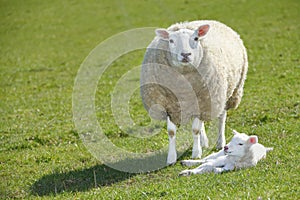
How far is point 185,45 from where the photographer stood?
784cm

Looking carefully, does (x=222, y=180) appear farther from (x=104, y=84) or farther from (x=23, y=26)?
(x=23, y=26)

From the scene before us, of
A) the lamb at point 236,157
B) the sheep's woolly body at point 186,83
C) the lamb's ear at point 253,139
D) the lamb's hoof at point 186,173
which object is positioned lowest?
the lamb's hoof at point 186,173

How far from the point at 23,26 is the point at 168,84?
796 inches

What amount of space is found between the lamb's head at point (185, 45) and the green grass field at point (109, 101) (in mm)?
1554

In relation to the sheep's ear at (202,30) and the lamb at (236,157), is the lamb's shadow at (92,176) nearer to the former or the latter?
the lamb at (236,157)

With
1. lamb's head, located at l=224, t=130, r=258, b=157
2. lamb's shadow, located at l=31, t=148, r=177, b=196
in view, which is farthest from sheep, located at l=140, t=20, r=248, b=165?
lamb's head, located at l=224, t=130, r=258, b=157

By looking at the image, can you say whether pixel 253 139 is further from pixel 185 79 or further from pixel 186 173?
pixel 185 79

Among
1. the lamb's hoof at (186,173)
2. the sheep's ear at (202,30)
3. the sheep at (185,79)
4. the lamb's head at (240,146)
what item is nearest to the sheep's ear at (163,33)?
the sheep at (185,79)

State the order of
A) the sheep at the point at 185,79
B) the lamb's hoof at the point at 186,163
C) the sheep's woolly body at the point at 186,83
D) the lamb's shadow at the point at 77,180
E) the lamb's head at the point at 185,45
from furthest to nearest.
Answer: the sheep's woolly body at the point at 186,83, the sheep at the point at 185,79, the lamb's hoof at the point at 186,163, the lamb's head at the point at 185,45, the lamb's shadow at the point at 77,180

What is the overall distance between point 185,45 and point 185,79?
61cm

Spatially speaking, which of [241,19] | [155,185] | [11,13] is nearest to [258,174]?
[155,185]

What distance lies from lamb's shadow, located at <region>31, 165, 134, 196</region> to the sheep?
936 millimetres

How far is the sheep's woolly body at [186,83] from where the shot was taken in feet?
27.0

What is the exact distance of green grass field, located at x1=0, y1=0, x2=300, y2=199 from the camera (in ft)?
22.8
